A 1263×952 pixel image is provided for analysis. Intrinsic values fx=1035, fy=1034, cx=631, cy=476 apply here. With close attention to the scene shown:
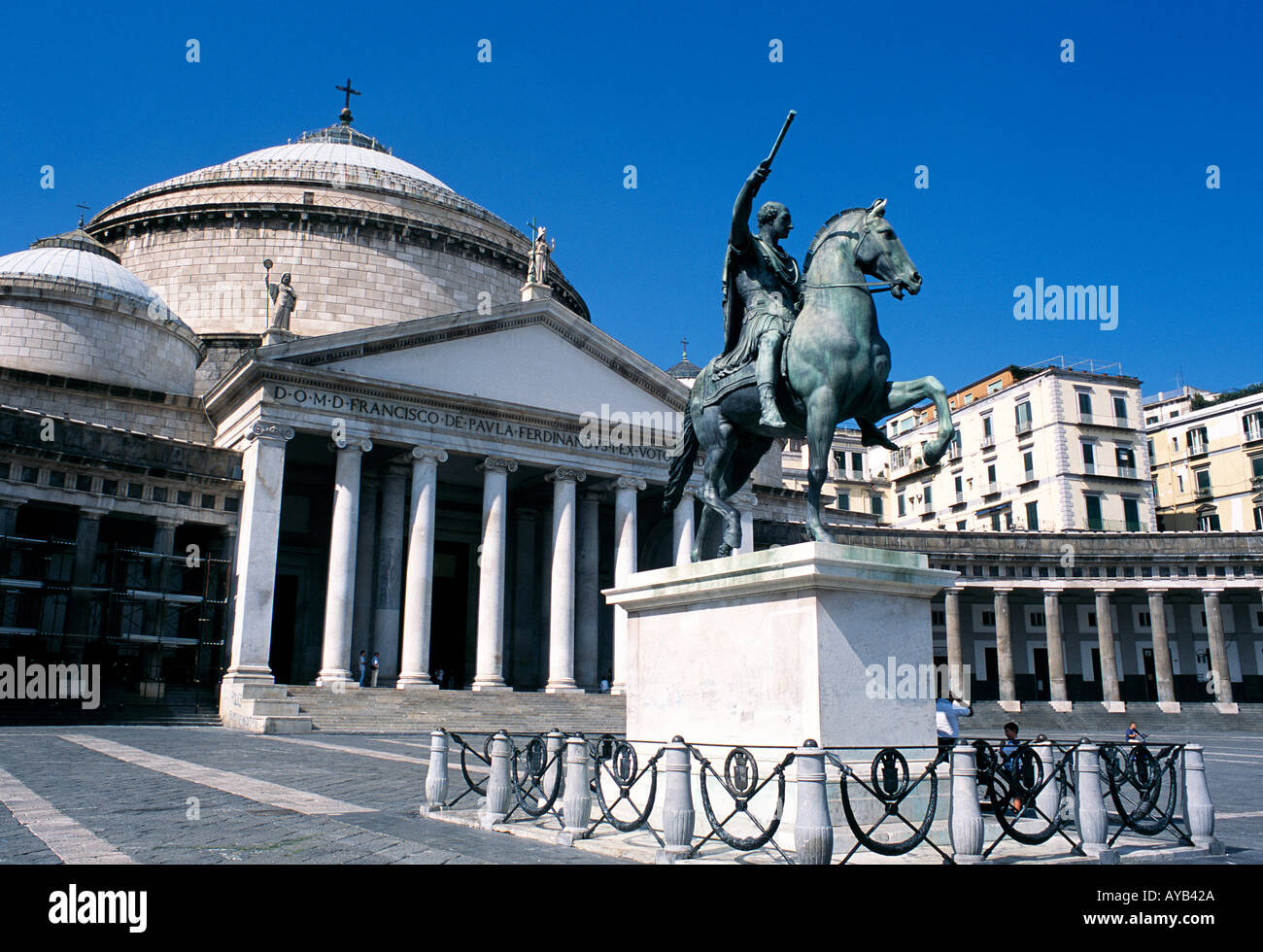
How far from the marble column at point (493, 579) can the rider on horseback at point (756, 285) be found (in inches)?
1024

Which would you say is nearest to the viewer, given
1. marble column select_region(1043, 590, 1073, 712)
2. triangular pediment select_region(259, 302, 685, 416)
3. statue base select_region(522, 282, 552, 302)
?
triangular pediment select_region(259, 302, 685, 416)

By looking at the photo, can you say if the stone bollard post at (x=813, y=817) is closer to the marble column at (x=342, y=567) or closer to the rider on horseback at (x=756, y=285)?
the rider on horseback at (x=756, y=285)

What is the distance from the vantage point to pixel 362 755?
2003 cm

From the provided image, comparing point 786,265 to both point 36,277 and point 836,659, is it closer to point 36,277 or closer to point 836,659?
point 836,659

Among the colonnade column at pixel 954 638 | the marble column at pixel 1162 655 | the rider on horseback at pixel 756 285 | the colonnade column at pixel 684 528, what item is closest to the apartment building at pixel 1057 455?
the marble column at pixel 1162 655

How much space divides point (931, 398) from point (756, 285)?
2399mm

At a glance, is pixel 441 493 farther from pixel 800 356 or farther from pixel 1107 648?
pixel 800 356

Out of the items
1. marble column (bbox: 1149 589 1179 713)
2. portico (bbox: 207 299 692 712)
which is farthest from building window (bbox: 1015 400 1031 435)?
portico (bbox: 207 299 692 712)

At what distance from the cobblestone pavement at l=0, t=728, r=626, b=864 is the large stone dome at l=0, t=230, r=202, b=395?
21083 mm

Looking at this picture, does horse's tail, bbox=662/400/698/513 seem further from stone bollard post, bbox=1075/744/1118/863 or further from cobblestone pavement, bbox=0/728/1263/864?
stone bollard post, bbox=1075/744/1118/863

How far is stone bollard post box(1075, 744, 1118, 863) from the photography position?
8.64 metres
